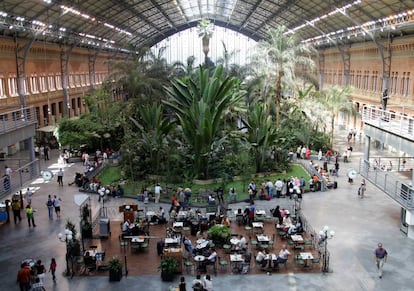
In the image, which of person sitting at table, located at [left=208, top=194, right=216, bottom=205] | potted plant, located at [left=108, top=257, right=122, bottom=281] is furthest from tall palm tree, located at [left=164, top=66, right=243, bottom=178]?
potted plant, located at [left=108, top=257, right=122, bottom=281]

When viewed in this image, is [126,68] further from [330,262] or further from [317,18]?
[330,262]

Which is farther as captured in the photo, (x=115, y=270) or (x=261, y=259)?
(x=261, y=259)

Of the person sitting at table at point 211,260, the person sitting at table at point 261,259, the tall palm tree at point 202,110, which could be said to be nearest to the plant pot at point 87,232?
the person sitting at table at point 211,260

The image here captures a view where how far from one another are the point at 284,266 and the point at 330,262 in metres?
1.65

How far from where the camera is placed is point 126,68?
36.9 meters

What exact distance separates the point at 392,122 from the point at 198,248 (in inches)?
372

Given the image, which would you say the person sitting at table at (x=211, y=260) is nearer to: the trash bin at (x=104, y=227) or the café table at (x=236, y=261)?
the café table at (x=236, y=261)

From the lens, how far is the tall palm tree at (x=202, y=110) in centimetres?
2372

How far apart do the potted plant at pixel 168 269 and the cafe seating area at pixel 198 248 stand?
0.54m

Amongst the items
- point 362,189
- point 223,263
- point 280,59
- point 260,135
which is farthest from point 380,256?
point 280,59

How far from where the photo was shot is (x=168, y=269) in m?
13.9

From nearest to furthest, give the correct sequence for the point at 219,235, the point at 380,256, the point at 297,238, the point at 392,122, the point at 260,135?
1. the point at 380,256
2. the point at 297,238
3. the point at 219,235
4. the point at 392,122
5. the point at 260,135

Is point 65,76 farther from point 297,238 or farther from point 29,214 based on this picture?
point 297,238

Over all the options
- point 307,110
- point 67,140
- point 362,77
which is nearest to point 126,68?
point 67,140
